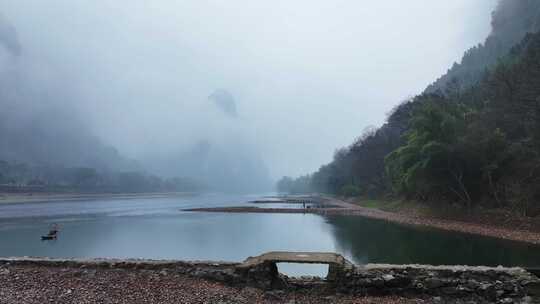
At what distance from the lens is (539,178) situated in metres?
28.0

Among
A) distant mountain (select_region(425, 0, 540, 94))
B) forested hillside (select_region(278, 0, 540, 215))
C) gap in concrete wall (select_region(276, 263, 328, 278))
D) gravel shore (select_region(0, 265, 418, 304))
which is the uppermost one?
distant mountain (select_region(425, 0, 540, 94))

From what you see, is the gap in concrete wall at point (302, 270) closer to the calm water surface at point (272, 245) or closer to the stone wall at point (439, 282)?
the calm water surface at point (272, 245)

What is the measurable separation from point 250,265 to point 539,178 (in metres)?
27.5

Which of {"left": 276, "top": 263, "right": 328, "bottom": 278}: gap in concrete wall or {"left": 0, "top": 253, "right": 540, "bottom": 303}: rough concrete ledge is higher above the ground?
{"left": 0, "top": 253, "right": 540, "bottom": 303}: rough concrete ledge

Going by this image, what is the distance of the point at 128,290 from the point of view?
9.98 m

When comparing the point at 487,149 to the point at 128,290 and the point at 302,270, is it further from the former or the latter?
the point at 128,290

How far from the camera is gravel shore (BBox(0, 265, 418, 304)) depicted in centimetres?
941

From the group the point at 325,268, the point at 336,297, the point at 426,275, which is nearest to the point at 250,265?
the point at 336,297

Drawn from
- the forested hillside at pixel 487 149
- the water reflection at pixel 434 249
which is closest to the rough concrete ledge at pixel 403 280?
the water reflection at pixel 434 249

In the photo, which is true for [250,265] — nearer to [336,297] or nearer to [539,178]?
[336,297]

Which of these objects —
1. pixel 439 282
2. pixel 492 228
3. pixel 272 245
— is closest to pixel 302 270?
pixel 439 282

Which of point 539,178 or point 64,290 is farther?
point 539,178

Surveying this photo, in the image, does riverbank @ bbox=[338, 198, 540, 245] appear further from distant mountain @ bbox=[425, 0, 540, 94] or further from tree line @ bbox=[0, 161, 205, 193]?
tree line @ bbox=[0, 161, 205, 193]

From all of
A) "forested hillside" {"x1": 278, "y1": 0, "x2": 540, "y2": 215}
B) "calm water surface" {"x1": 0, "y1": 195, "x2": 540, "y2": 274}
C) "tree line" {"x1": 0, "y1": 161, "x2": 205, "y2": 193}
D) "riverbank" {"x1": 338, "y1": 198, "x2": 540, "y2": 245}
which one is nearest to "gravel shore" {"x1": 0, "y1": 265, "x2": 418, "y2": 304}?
"calm water surface" {"x1": 0, "y1": 195, "x2": 540, "y2": 274}
